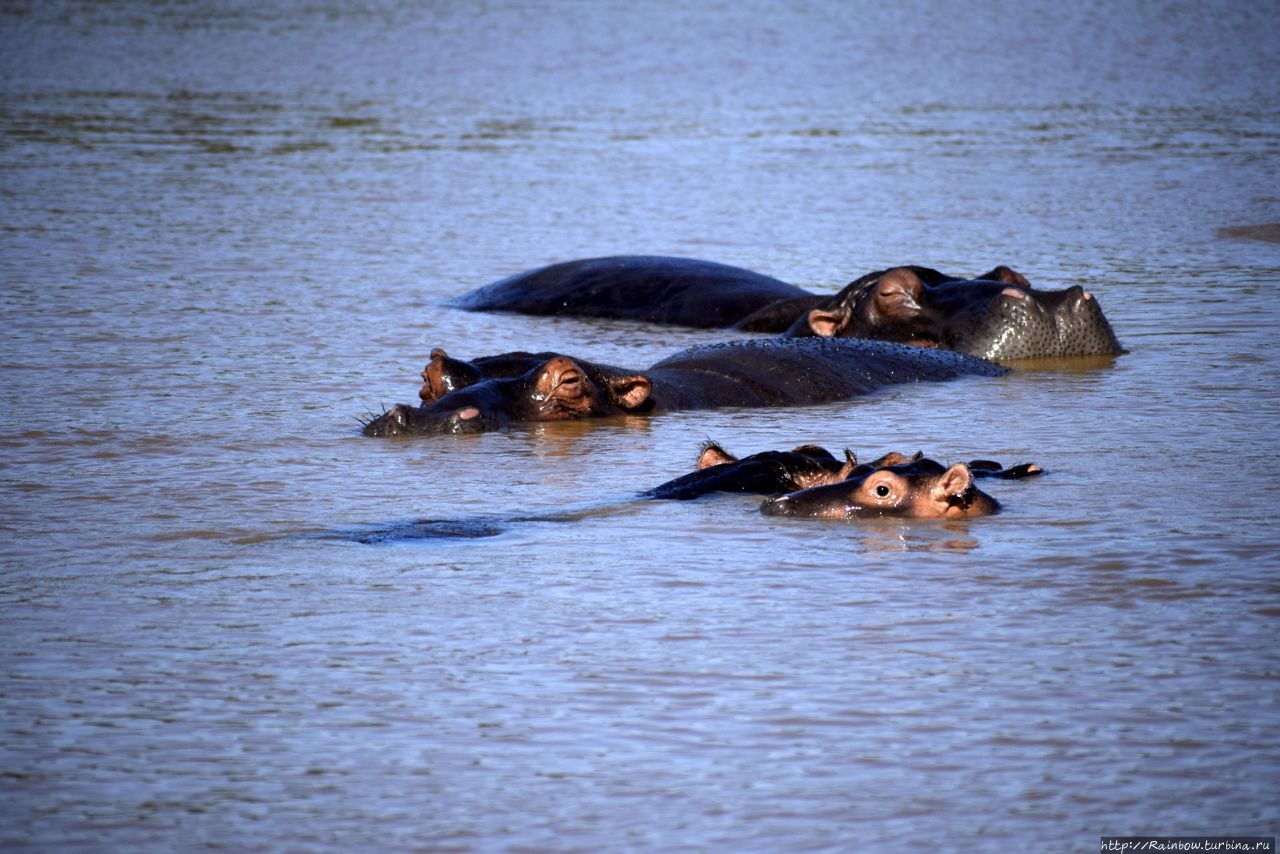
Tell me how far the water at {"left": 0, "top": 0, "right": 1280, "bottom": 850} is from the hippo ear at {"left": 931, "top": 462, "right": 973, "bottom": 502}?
116 millimetres

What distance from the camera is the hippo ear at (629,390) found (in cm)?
823

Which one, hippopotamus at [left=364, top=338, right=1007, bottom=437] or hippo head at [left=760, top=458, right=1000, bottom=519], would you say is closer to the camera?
hippo head at [left=760, top=458, right=1000, bottom=519]

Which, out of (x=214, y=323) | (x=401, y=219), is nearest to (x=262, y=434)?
(x=214, y=323)

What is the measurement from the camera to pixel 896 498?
20.2 ft

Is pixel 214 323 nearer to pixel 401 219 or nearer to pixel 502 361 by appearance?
pixel 502 361

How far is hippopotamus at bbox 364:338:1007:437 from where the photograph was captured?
8102 millimetres

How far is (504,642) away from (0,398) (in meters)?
4.32

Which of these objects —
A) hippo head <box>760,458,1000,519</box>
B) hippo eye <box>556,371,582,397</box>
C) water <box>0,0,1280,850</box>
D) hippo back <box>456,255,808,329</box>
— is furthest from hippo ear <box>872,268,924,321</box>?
hippo head <box>760,458,1000,519</box>

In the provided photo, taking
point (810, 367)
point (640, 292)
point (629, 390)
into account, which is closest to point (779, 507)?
point (629, 390)

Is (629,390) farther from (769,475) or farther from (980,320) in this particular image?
(980,320)

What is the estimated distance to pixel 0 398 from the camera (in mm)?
8586

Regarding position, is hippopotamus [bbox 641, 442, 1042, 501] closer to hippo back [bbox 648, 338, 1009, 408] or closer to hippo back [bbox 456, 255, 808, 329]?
hippo back [bbox 648, 338, 1009, 408]

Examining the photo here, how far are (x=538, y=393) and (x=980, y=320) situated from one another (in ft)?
8.73

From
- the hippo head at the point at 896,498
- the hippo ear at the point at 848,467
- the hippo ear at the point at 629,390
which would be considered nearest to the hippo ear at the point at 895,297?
the hippo ear at the point at 629,390
